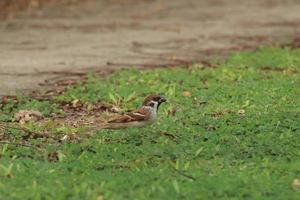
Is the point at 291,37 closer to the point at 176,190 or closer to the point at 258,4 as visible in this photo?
the point at 258,4

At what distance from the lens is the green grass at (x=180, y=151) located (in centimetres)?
717

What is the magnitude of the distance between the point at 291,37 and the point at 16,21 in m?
5.98

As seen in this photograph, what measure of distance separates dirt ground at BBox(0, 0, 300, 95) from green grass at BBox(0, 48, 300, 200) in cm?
209

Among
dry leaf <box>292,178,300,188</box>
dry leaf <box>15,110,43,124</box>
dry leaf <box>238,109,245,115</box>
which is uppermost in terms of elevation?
dry leaf <box>238,109,245,115</box>

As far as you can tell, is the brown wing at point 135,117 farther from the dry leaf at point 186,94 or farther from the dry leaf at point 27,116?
the dry leaf at point 186,94

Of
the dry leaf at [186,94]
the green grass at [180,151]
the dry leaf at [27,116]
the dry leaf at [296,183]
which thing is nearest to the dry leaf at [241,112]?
the green grass at [180,151]

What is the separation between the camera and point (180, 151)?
27.8ft

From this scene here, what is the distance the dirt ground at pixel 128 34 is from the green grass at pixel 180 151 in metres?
2.09

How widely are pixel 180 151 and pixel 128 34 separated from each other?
972 centimetres

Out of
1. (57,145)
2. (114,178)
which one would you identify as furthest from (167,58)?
(114,178)

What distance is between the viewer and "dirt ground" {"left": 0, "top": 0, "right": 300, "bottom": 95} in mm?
14422

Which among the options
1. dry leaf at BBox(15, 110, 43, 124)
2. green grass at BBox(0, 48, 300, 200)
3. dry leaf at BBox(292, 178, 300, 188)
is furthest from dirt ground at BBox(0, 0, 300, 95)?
dry leaf at BBox(292, 178, 300, 188)

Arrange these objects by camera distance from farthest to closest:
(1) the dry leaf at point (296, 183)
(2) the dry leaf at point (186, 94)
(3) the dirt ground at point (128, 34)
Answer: (3) the dirt ground at point (128, 34)
(2) the dry leaf at point (186, 94)
(1) the dry leaf at point (296, 183)

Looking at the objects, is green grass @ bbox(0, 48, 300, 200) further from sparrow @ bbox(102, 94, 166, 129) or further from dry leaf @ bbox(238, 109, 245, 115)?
sparrow @ bbox(102, 94, 166, 129)
